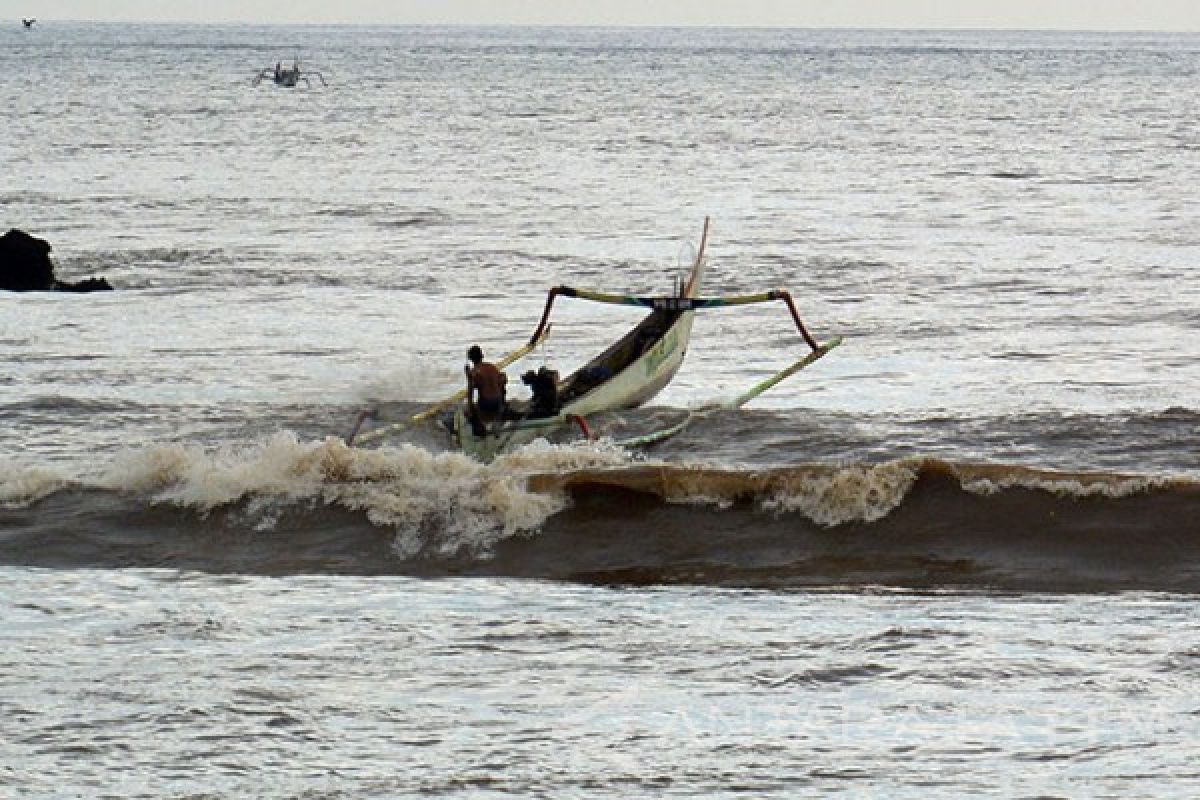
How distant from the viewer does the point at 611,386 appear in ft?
74.7

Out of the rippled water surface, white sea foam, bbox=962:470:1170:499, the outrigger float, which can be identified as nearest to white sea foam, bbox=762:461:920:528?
white sea foam, bbox=962:470:1170:499

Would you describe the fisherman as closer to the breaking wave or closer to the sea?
the sea

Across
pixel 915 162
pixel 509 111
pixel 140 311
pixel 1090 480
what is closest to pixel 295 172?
pixel 915 162

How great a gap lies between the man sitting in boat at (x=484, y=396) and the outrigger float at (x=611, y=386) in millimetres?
81

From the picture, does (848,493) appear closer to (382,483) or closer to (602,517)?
(602,517)

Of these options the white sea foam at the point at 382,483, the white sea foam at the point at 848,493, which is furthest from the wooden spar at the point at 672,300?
the white sea foam at the point at 848,493

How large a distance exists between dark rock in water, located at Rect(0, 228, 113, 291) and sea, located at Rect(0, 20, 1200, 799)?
4.24 ft

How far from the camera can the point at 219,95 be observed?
11600cm

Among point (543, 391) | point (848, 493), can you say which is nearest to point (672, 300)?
point (543, 391)

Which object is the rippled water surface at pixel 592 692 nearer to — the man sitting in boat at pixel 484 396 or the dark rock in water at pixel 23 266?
the man sitting in boat at pixel 484 396

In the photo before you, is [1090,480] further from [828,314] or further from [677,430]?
[828,314]

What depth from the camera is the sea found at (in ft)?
39.4

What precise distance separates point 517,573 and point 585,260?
24177 millimetres

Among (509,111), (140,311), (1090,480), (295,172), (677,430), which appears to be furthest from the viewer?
(509,111)
